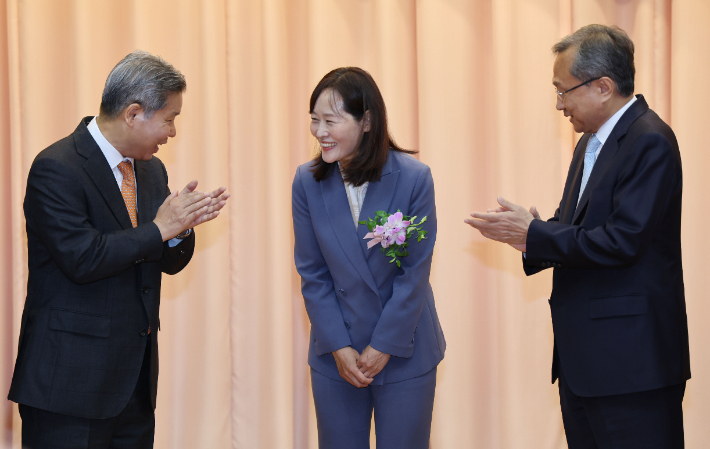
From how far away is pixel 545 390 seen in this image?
12.1 ft

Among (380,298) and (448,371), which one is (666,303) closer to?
(380,298)

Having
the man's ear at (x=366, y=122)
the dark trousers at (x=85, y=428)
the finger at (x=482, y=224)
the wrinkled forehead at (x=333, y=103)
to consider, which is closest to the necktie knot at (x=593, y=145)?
the finger at (x=482, y=224)

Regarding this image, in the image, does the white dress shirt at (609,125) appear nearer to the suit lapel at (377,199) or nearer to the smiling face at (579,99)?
the smiling face at (579,99)

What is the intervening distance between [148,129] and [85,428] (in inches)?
41.6

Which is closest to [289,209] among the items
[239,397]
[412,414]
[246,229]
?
[246,229]

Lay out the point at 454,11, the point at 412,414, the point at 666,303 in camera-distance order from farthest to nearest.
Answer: the point at 454,11 < the point at 412,414 < the point at 666,303

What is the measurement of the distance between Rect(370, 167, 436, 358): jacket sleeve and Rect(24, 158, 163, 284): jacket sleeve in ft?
2.88

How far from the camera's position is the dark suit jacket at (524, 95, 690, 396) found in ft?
6.71

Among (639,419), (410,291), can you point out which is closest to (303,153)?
(410,291)

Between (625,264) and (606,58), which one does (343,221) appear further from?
(606,58)

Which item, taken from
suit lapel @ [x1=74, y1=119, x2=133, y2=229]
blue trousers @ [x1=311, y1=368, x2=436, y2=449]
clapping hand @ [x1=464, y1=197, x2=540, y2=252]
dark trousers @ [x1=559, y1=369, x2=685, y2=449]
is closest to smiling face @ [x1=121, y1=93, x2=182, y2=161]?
suit lapel @ [x1=74, y1=119, x2=133, y2=229]

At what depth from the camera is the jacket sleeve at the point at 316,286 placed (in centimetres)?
229

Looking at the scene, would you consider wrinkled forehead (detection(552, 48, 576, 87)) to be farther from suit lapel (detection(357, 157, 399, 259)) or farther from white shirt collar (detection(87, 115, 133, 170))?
white shirt collar (detection(87, 115, 133, 170))

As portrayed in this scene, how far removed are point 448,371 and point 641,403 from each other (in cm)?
167
